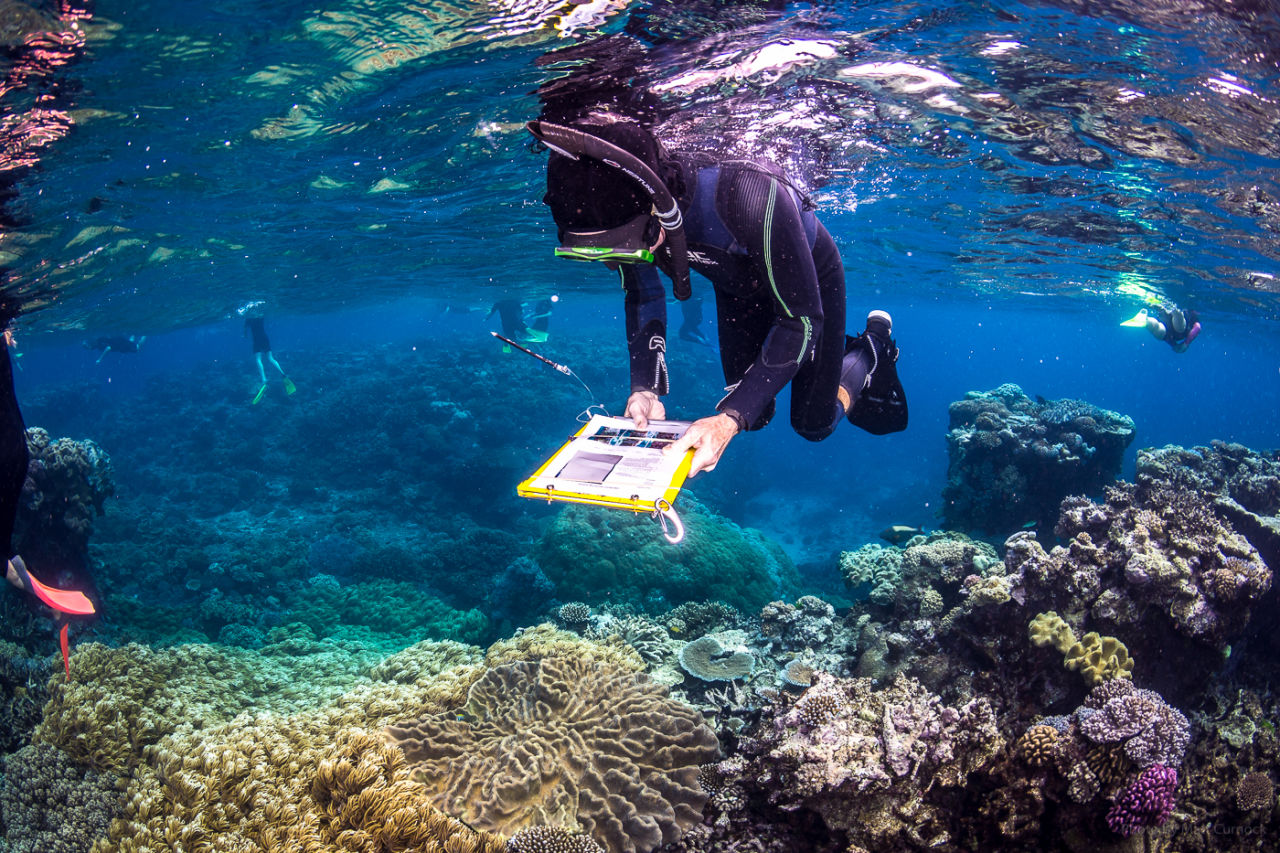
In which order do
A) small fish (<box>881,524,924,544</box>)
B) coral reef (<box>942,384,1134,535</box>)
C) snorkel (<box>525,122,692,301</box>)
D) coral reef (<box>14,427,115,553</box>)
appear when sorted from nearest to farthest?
snorkel (<box>525,122,692,301</box>) → coral reef (<box>14,427,115,553</box>) → small fish (<box>881,524,924,544</box>) → coral reef (<box>942,384,1134,535</box>)

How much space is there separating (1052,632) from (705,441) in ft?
13.1

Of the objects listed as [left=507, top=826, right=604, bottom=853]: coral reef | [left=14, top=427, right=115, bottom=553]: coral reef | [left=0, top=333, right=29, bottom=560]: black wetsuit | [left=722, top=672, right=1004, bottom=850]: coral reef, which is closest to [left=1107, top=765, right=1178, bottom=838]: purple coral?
[left=722, top=672, right=1004, bottom=850]: coral reef

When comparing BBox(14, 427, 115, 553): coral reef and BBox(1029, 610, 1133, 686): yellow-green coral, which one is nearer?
BBox(1029, 610, 1133, 686): yellow-green coral

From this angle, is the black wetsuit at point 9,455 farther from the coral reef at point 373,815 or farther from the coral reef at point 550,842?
the coral reef at point 550,842

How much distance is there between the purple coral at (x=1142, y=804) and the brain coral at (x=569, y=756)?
2.74 m

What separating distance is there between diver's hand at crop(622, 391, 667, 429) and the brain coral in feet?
8.04

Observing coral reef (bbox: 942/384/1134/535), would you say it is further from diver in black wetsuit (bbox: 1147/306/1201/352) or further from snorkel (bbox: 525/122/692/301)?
snorkel (bbox: 525/122/692/301)

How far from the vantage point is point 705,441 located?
3.22 m

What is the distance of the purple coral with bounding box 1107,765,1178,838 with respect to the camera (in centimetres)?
370

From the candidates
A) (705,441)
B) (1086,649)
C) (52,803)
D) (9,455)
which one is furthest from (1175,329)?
(52,803)

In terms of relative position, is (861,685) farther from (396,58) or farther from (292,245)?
(292,245)

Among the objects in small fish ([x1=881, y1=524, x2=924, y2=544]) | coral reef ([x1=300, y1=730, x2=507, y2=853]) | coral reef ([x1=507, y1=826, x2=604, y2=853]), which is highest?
coral reef ([x1=300, y1=730, x2=507, y2=853])

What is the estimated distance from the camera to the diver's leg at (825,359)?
4.52m

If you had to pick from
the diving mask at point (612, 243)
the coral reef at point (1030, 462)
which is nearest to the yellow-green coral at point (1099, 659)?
the diving mask at point (612, 243)
